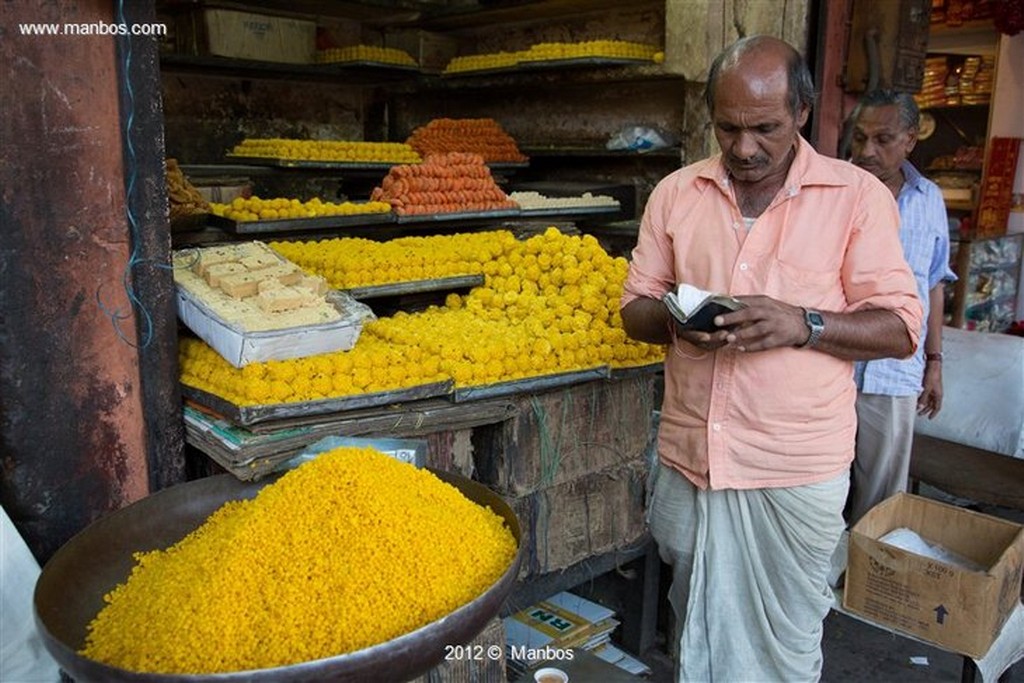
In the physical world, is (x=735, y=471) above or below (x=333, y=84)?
below

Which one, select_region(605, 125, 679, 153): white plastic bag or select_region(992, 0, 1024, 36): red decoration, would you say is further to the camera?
select_region(992, 0, 1024, 36): red decoration

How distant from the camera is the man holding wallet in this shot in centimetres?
204

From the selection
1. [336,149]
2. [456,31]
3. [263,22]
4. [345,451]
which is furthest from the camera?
[456,31]

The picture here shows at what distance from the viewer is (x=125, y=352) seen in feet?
8.66

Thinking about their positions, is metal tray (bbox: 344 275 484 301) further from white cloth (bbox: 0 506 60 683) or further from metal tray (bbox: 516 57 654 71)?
metal tray (bbox: 516 57 654 71)

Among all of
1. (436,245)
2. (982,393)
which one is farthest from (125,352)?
(982,393)

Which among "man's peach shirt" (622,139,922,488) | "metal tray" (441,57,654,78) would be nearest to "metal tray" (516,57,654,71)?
"metal tray" (441,57,654,78)

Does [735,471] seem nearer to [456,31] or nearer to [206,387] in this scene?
[206,387]

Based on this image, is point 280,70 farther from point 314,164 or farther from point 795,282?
point 795,282

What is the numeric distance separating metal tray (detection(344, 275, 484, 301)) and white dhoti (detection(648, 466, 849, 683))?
5.22 ft

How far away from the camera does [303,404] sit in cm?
259

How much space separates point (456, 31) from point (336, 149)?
301 centimetres

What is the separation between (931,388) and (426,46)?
6420mm

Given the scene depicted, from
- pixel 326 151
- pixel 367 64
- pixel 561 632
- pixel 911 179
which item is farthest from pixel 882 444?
pixel 367 64
